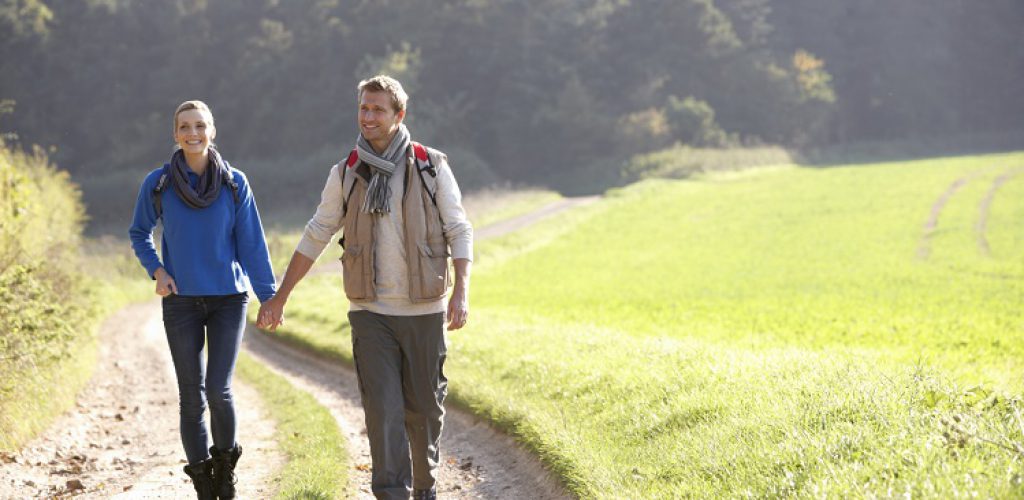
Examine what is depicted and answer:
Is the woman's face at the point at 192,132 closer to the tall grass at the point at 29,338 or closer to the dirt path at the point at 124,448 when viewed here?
the dirt path at the point at 124,448

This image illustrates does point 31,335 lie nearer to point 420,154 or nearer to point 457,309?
point 420,154

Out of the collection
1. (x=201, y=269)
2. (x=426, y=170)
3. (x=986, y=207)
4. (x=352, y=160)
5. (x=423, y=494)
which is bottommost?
(x=986, y=207)

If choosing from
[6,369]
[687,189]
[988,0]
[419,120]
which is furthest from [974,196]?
[988,0]

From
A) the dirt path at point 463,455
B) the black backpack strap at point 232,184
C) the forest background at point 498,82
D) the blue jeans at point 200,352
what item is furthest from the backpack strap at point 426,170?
the forest background at point 498,82

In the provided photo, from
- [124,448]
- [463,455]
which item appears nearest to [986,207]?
[463,455]

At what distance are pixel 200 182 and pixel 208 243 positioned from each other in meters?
0.42

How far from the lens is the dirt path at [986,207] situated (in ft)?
110

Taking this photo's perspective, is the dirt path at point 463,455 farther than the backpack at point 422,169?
Yes

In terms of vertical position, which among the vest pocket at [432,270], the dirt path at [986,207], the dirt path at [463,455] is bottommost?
the dirt path at [986,207]

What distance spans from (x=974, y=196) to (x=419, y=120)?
39.0 meters

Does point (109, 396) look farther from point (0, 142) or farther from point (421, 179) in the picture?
point (421, 179)

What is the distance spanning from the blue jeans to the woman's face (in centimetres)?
99

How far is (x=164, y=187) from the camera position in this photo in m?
6.77

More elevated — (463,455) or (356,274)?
(356,274)
